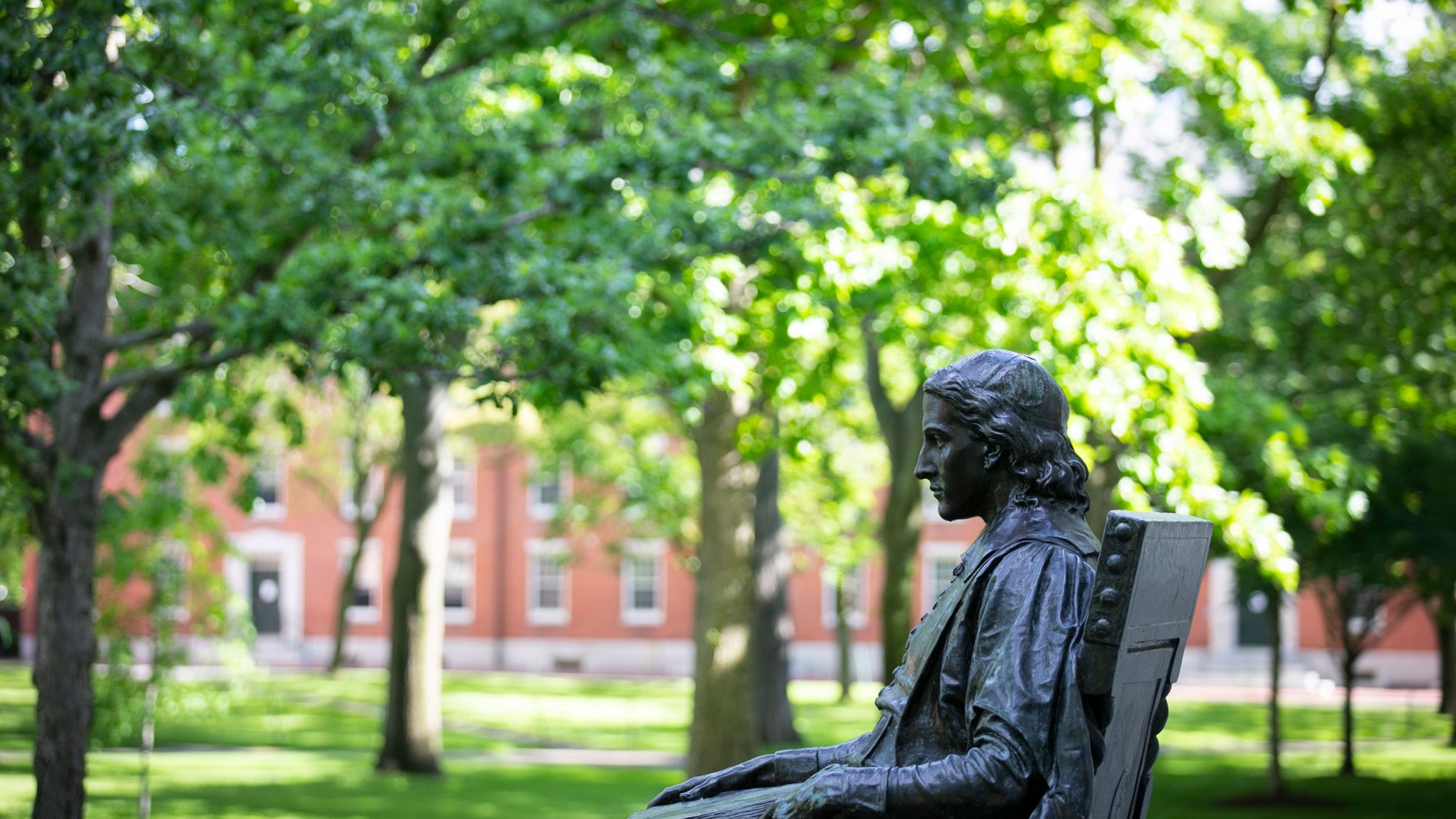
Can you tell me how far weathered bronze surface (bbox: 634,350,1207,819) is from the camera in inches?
122

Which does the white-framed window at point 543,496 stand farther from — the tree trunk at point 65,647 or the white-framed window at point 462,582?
the tree trunk at point 65,647

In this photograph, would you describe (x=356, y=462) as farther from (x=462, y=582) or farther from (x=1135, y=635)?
(x=1135, y=635)

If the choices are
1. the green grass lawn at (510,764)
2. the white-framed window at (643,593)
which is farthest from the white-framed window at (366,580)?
the green grass lawn at (510,764)

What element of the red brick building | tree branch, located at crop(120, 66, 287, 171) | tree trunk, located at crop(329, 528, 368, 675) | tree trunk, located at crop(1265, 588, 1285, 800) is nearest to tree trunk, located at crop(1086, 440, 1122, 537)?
tree trunk, located at crop(1265, 588, 1285, 800)

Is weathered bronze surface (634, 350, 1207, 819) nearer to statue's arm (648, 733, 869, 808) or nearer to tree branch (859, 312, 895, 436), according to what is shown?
statue's arm (648, 733, 869, 808)

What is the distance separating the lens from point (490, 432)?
32.6 m

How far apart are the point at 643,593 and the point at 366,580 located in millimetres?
8793

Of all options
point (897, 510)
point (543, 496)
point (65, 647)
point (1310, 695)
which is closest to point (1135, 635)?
point (65, 647)

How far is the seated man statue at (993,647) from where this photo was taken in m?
3.12

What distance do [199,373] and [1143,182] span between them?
55.6 ft

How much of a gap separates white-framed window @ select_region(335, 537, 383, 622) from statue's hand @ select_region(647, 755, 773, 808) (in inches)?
1803

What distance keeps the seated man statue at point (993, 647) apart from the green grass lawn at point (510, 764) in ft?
37.3

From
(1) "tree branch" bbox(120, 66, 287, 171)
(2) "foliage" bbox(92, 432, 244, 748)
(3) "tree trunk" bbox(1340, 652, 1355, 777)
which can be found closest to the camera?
(1) "tree branch" bbox(120, 66, 287, 171)

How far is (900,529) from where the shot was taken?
84.8 feet
